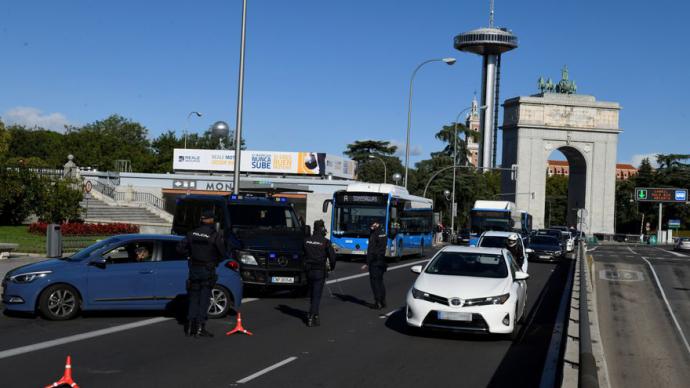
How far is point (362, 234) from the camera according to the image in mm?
33781

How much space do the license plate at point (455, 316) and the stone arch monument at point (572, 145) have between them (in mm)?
85396

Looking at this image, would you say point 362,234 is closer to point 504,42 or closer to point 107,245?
point 107,245

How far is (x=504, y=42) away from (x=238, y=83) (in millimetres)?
130348

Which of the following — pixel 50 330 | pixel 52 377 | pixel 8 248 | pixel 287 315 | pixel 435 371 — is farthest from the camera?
pixel 8 248

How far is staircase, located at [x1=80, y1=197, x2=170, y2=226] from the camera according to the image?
51.6 m

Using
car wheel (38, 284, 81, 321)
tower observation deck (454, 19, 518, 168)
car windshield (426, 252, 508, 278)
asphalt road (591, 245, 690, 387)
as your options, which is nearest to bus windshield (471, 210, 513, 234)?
asphalt road (591, 245, 690, 387)

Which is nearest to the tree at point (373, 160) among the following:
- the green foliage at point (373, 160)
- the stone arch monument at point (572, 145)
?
the green foliage at point (373, 160)

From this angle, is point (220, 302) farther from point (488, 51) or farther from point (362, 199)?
point (488, 51)

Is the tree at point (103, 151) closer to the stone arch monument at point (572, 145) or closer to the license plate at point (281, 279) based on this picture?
the stone arch monument at point (572, 145)

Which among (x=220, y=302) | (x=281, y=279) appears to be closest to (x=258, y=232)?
(x=281, y=279)

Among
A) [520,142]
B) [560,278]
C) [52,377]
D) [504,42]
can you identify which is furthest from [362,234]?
[504,42]

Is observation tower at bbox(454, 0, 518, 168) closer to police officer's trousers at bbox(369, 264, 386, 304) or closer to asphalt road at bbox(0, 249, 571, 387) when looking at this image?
police officer's trousers at bbox(369, 264, 386, 304)

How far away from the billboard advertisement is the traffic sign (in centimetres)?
4929

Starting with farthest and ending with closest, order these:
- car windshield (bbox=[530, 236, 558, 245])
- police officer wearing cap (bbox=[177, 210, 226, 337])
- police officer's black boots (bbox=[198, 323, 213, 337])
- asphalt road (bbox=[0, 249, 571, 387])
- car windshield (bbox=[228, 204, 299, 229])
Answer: car windshield (bbox=[530, 236, 558, 245]) < car windshield (bbox=[228, 204, 299, 229]) < police officer's black boots (bbox=[198, 323, 213, 337]) < police officer wearing cap (bbox=[177, 210, 226, 337]) < asphalt road (bbox=[0, 249, 571, 387])
